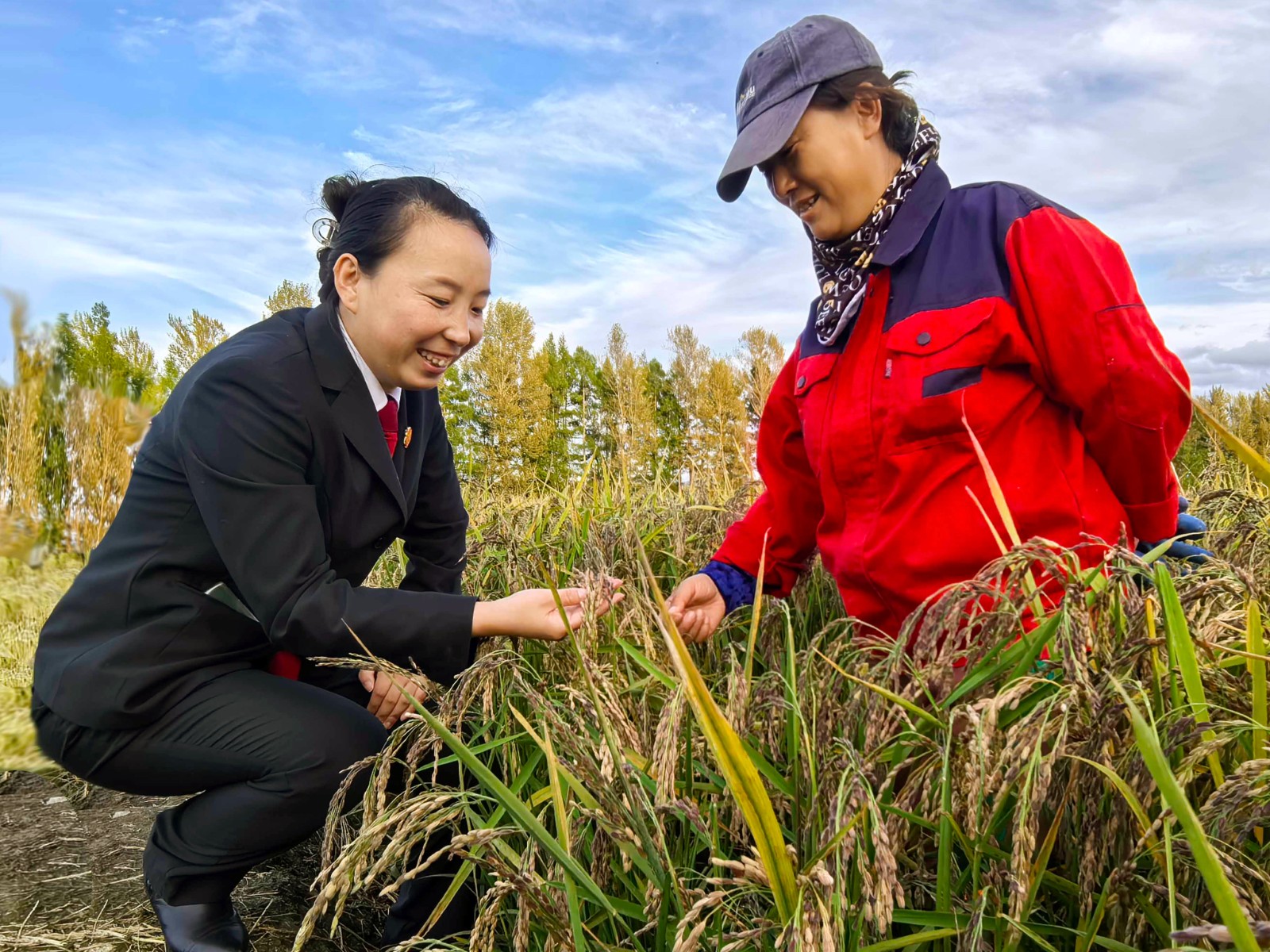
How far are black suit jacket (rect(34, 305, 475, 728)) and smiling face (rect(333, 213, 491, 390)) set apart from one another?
86 millimetres

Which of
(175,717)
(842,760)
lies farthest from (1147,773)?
(175,717)

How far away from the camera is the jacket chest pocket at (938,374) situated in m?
1.91

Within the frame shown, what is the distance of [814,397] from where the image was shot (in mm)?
2232

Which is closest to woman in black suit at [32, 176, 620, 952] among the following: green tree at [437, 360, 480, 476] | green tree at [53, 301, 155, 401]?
green tree at [53, 301, 155, 401]

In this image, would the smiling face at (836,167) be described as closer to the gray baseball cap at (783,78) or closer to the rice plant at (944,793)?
the gray baseball cap at (783,78)

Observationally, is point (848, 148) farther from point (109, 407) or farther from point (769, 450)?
point (109, 407)

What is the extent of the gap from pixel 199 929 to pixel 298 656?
2.23ft

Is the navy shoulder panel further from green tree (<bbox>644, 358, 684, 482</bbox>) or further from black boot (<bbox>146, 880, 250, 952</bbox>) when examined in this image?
green tree (<bbox>644, 358, 684, 482</bbox>)

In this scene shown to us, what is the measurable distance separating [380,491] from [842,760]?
1580mm

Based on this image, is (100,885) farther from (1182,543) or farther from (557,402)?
(557,402)

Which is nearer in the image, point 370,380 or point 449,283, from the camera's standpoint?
point 449,283

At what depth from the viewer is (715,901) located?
0.93 m

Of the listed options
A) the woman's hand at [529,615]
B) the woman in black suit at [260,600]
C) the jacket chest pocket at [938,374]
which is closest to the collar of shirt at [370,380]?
the woman in black suit at [260,600]

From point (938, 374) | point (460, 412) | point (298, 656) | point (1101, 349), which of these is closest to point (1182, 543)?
point (1101, 349)
